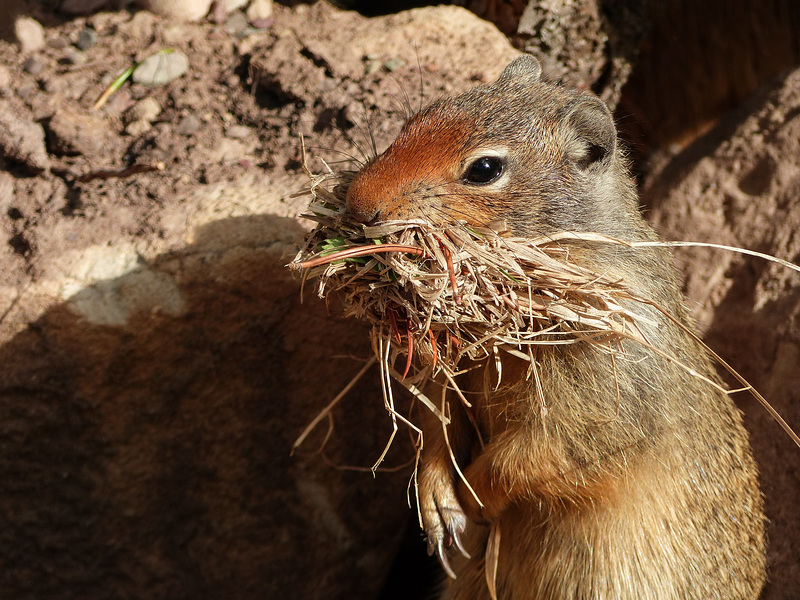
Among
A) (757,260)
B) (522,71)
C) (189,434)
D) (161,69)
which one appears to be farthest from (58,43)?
(757,260)

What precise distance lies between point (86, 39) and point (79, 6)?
0.92ft

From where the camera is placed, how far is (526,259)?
2490mm

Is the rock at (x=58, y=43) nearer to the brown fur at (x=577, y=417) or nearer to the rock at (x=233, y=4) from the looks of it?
the rock at (x=233, y=4)

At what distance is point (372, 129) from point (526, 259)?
1.54 m

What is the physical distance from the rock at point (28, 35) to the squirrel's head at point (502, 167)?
8.03 ft

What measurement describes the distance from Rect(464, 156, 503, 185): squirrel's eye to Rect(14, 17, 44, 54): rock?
277cm

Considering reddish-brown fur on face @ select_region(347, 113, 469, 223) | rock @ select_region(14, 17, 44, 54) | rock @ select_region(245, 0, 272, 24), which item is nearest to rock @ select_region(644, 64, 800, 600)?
reddish-brown fur on face @ select_region(347, 113, 469, 223)

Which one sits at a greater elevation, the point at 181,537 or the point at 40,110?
the point at 40,110

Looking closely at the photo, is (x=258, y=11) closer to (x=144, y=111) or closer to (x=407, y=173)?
(x=144, y=111)

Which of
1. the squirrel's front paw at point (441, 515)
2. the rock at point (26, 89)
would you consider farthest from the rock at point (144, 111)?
the squirrel's front paw at point (441, 515)

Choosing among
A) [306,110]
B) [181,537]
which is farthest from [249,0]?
[181,537]

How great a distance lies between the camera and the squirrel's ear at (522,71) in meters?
3.04

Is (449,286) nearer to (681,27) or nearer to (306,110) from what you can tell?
(306,110)

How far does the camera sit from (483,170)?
2.55 meters
